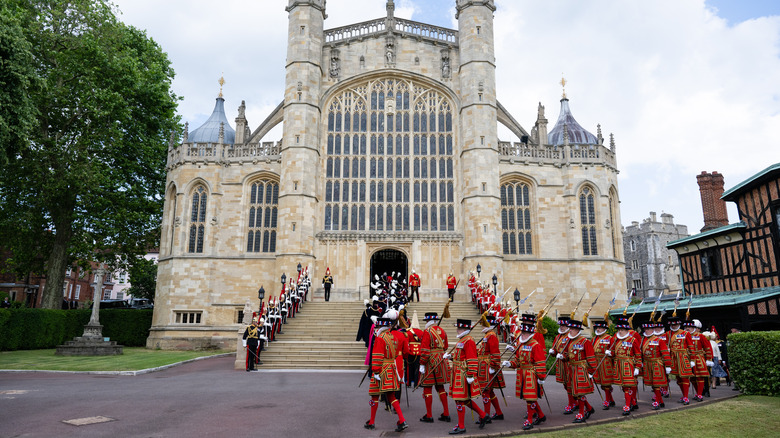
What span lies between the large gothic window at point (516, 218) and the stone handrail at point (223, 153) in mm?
13317

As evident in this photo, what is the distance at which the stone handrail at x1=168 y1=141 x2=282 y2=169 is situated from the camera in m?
28.3

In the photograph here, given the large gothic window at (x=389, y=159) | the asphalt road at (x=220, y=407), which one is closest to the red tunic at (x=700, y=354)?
the asphalt road at (x=220, y=407)

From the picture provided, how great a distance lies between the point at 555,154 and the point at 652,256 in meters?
39.1

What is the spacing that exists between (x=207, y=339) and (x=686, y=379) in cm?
2264

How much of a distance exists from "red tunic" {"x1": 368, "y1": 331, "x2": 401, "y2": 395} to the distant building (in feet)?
190

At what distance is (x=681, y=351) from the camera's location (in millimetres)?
10477

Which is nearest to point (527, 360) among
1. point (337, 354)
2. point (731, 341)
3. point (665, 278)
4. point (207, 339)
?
point (731, 341)

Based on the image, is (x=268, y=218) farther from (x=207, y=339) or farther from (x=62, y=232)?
(x=62, y=232)

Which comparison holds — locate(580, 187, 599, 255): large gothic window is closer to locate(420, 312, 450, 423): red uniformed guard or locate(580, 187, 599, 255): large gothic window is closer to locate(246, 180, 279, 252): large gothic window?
locate(246, 180, 279, 252): large gothic window

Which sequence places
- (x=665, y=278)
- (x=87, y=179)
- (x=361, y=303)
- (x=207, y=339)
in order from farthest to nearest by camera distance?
1. (x=665, y=278)
2. (x=207, y=339)
3. (x=361, y=303)
4. (x=87, y=179)

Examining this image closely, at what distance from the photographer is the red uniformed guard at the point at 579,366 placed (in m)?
8.53

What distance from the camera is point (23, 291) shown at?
39281 mm

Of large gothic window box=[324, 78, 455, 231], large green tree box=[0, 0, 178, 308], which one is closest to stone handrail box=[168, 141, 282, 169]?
large green tree box=[0, 0, 178, 308]

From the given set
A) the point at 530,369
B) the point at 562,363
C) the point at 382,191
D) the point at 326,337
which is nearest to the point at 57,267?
the point at 326,337
